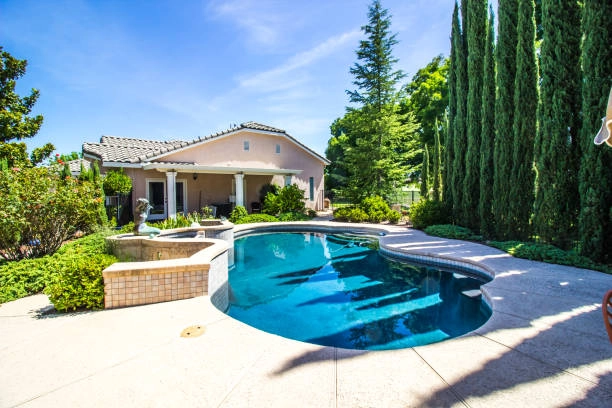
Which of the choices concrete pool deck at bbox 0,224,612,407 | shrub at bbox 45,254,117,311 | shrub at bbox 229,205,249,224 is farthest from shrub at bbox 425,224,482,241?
shrub at bbox 45,254,117,311

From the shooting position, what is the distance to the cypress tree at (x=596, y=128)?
21.0 feet

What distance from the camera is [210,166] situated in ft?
51.7

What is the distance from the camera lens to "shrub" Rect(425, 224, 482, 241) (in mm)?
10469

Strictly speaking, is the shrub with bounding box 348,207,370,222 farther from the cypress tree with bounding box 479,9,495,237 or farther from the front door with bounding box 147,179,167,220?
the front door with bounding box 147,179,167,220

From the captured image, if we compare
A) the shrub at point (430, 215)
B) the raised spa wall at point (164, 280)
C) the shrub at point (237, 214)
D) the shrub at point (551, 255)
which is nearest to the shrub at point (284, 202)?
the shrub at point (237, 214)

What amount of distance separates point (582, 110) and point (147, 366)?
34.8 feet

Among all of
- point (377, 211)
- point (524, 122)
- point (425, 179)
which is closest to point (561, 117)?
point (524, 122)

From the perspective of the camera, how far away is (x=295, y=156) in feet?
69.9

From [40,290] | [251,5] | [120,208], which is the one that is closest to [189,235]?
[40,290]

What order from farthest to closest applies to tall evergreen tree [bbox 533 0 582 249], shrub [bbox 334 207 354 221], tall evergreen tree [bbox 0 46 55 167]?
1. shrub [bbox 334 207 354 221]
2. tall evergreen tree [bbox 0 46 55 167]
3. tall evergreen tree [bbox 533 0 582 249]

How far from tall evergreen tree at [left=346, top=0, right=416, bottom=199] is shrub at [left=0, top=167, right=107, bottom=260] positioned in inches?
574

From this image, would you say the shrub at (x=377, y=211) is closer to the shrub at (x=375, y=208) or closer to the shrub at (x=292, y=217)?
the shrub at (x=375, y=208)

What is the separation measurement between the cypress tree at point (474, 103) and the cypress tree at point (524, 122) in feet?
7.29

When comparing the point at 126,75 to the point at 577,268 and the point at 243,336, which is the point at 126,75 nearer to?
the point at 243,336
